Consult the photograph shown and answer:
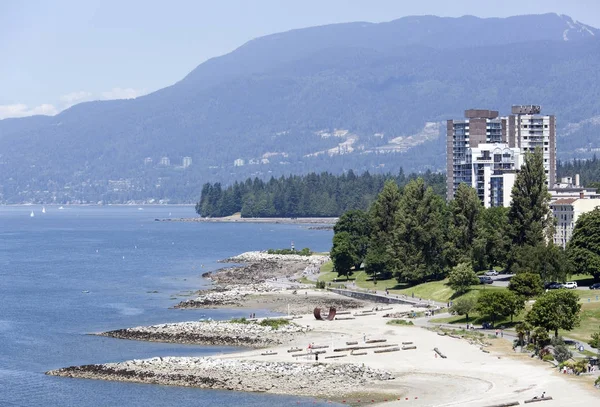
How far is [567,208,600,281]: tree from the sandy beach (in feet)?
85.9

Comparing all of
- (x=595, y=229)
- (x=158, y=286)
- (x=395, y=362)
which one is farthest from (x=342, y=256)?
(x=395, y=362)

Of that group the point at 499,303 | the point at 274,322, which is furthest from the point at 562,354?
the point at 274,322

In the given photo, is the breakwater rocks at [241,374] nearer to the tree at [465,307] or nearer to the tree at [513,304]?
the tree at [513,304]

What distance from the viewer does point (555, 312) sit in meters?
95.6

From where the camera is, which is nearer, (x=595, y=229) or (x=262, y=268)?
(x=595, y=229)

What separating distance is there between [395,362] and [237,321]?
29340 millimetres

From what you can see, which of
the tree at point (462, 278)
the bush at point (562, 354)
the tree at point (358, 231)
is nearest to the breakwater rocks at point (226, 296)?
the tree at point (358, 231)

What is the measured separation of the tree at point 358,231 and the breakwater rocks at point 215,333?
50815mm

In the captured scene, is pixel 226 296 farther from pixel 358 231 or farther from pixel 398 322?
pixel 398 322

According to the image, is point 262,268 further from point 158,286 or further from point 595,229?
point 595,229

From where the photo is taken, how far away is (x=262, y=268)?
196m

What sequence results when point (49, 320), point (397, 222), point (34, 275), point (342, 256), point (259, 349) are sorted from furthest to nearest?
point (34, 275) < point (342, 256) < point (397, 222) < point (49, 320) < point (259, 349)

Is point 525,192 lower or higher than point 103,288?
higher

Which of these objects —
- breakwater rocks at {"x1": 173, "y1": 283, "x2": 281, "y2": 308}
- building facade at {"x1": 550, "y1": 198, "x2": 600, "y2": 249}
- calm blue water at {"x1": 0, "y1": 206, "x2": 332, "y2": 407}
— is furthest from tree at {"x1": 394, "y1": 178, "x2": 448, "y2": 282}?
building facade at {"x1": 550, "y1": 198, "x2": 600, "y2": 249}
